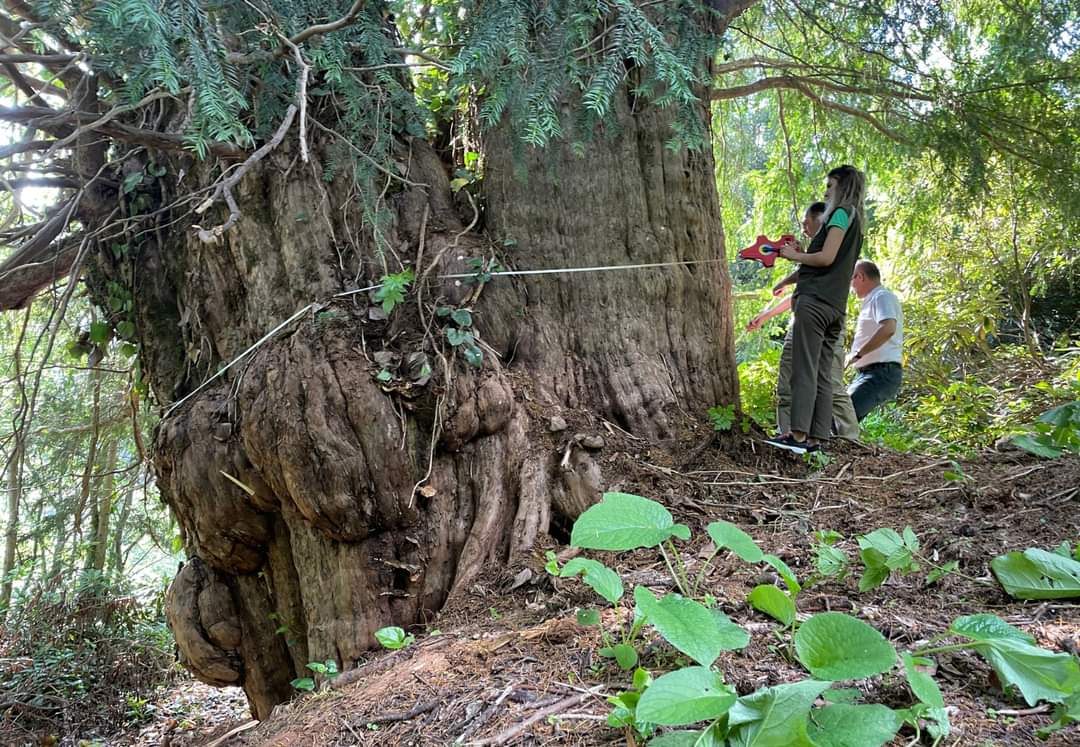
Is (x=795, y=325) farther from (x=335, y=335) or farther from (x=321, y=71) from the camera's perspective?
(x=321, y=71)

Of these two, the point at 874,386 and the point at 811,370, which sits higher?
the point at 811,370

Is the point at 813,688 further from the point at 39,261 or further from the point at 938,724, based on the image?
the point at 39,261

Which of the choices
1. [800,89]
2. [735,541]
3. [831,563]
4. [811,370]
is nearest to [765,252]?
[811,370]

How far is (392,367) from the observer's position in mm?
2891

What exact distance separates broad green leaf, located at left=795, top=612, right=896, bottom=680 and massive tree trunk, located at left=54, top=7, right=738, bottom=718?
4.81ft

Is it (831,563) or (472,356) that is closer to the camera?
(831,563)

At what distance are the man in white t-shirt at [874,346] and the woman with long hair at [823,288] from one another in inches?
41.2

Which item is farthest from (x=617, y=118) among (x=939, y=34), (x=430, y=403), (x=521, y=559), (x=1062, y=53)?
(x=1062, y=53)

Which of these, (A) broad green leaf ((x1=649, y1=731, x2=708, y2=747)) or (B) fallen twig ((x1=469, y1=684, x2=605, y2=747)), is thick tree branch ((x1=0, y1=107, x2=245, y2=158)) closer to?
(B) fallen twig ((x1=469, y1=684, x2=605, y2=747))

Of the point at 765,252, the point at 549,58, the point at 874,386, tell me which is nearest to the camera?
the point at 549,58

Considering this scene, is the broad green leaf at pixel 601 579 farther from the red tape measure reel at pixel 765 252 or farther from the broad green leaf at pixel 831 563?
the red tape measure reel at pixel 765 252

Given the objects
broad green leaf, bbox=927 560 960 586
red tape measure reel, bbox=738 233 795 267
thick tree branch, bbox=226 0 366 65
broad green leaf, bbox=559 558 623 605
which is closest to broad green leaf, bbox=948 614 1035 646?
broad green leaf, bbox=927 560 960 586

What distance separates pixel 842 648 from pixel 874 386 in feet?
13.3

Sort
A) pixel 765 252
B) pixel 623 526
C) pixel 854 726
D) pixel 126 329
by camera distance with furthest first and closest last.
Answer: pixel 765 252, pixel 126 329, pixel 623 526, pixel 854 726
